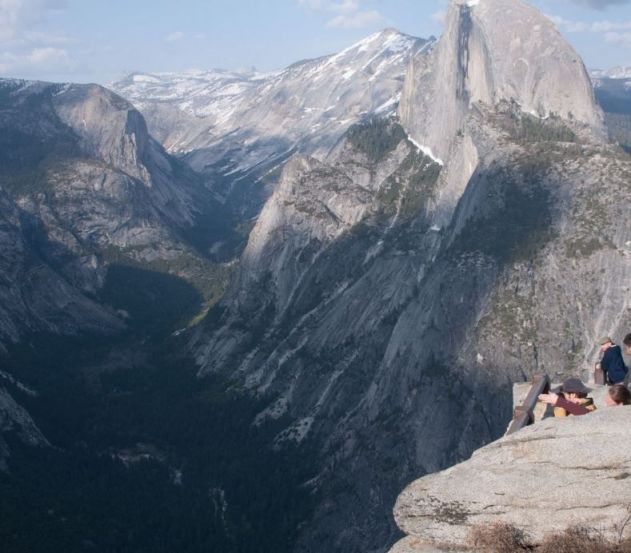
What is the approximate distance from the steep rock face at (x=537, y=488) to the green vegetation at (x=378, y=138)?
134 metres

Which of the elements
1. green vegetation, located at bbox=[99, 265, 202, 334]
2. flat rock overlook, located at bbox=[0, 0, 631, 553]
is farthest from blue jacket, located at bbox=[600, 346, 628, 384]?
green vegetation, located at bbox=[99, 265, 202, 334]

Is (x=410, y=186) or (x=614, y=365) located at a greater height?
(x=410, y=186)

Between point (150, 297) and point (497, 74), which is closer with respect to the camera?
point (497, 74)

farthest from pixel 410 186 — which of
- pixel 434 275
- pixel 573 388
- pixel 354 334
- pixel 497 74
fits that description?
pixel 573 388

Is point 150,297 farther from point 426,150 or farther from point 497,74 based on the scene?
point 497,74

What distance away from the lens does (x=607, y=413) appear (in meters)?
22.0

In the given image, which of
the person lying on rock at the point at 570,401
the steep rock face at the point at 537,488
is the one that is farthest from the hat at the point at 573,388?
the steep rock face at the point at 537,488

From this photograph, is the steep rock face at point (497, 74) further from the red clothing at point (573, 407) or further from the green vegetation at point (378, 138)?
the red clothing at point (573, 407)

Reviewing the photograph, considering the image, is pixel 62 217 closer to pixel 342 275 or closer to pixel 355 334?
pixel 342 275

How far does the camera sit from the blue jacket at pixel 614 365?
2711cm

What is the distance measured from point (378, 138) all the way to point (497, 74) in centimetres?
2813

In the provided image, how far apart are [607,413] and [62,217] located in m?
191

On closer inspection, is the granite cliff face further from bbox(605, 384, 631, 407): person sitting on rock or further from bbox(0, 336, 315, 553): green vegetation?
bbox(605, 384, 631, 407): person sitting on rock

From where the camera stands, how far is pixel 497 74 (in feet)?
472
